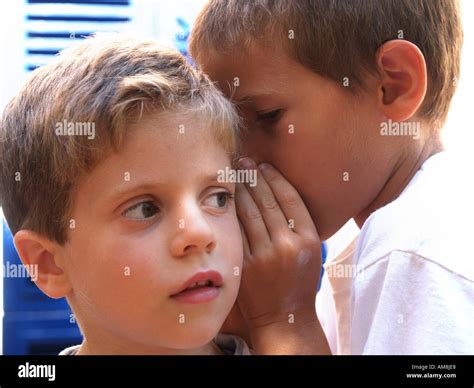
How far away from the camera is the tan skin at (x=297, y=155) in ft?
3.54

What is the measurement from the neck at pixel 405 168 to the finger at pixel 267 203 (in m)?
0.19

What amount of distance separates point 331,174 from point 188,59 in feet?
0.94

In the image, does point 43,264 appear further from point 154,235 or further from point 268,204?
point 268,204

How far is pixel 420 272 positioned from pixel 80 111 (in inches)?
19.2

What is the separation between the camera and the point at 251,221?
1.07 m

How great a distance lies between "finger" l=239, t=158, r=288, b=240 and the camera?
3.57 ft

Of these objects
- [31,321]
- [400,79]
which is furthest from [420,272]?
[31,321]

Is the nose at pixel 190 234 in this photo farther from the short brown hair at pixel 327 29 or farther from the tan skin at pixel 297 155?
the short brown hair at pixel 327 29

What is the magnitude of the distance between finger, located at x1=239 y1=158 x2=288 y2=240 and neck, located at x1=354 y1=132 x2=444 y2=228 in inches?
7.6

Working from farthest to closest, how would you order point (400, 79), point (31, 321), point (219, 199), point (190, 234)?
1. point (31, 321)
2. point (400, 79)
3. point (219, 199)
4. point (190, 234)

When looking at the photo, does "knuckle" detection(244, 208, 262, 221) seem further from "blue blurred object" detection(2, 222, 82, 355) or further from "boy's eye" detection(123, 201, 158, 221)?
"blue blurred object" detection(2, 222, 82, 355)
